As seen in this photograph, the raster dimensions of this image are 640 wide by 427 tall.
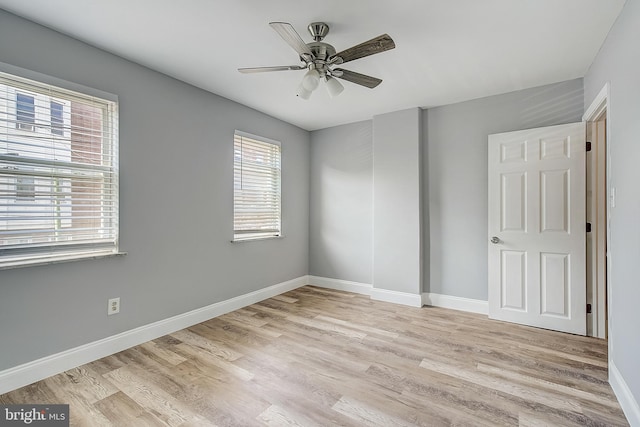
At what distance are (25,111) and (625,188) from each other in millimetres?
4090

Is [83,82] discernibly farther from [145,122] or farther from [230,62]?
[230,62]

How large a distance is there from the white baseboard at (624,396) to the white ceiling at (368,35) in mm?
2457

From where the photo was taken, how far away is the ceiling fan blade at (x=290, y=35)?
171 cm

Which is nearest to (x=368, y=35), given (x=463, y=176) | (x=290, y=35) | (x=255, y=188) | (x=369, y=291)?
(x=290, y=35)

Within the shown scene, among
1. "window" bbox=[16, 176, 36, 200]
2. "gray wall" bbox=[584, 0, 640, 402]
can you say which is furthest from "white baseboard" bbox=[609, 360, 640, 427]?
"window" bbox=[16, 176, 36, 200]

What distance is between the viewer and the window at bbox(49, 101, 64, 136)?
7.29 feet

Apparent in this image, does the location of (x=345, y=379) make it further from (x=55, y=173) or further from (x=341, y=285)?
(x=55, y=173)

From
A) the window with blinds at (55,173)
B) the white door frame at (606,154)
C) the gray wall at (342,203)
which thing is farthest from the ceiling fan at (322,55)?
the gray wall at (342,203)

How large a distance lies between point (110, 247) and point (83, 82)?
1.37 meters

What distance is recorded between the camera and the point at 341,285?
183 inches

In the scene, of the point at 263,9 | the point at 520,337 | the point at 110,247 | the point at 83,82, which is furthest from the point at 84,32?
the point at 520,337

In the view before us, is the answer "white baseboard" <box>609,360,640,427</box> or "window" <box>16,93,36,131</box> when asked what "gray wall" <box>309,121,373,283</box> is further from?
"window" <box>16,93,36,131</box>

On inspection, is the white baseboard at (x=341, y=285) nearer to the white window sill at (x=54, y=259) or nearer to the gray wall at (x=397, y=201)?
the gray wall at (x=397, y=201)

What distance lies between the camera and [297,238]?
473 cm
